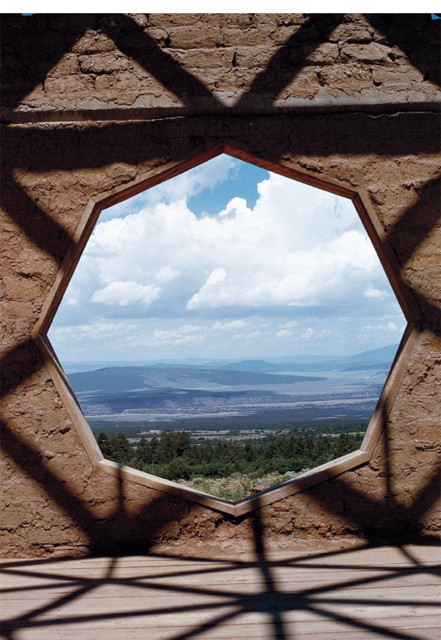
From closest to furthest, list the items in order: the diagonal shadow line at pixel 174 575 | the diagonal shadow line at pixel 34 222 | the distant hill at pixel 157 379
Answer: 1. the diagonal shadow line at pixel 174 575
2. the diagonal shadow line at pixel 34 222
3. the distant hill at pixel 157 379

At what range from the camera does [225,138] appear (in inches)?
138

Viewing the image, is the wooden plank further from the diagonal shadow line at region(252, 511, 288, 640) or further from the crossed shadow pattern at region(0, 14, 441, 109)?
the crossed shadow pattern at region(0, 14, 441, 109)

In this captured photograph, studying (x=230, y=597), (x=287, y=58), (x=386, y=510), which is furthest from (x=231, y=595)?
(x=287, y=58)

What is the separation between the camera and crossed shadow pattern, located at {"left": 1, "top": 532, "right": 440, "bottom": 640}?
7.08 ft

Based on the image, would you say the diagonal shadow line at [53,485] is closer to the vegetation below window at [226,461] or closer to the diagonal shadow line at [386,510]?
the diagonal shadow line at [386,510]

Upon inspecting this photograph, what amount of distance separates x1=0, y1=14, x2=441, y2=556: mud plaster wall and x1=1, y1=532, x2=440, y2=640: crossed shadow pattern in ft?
1.31

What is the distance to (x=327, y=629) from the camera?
209cm

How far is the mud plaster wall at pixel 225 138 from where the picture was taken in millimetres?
3330

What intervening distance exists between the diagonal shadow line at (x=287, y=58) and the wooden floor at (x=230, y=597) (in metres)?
3.24

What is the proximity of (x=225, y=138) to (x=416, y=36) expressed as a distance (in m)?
1.66

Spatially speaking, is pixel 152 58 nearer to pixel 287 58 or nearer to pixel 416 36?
pixel 287 58

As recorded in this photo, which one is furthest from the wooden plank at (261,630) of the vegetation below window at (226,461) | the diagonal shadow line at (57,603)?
the vegetation below window at (226,461)

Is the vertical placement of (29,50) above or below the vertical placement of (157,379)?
above

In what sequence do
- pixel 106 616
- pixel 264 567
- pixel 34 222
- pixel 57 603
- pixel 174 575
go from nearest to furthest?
1. pixel 106 616
2. pixel 57 603
3. pixel 174 575
4. pixel 264 567
5. pixel 34 222
